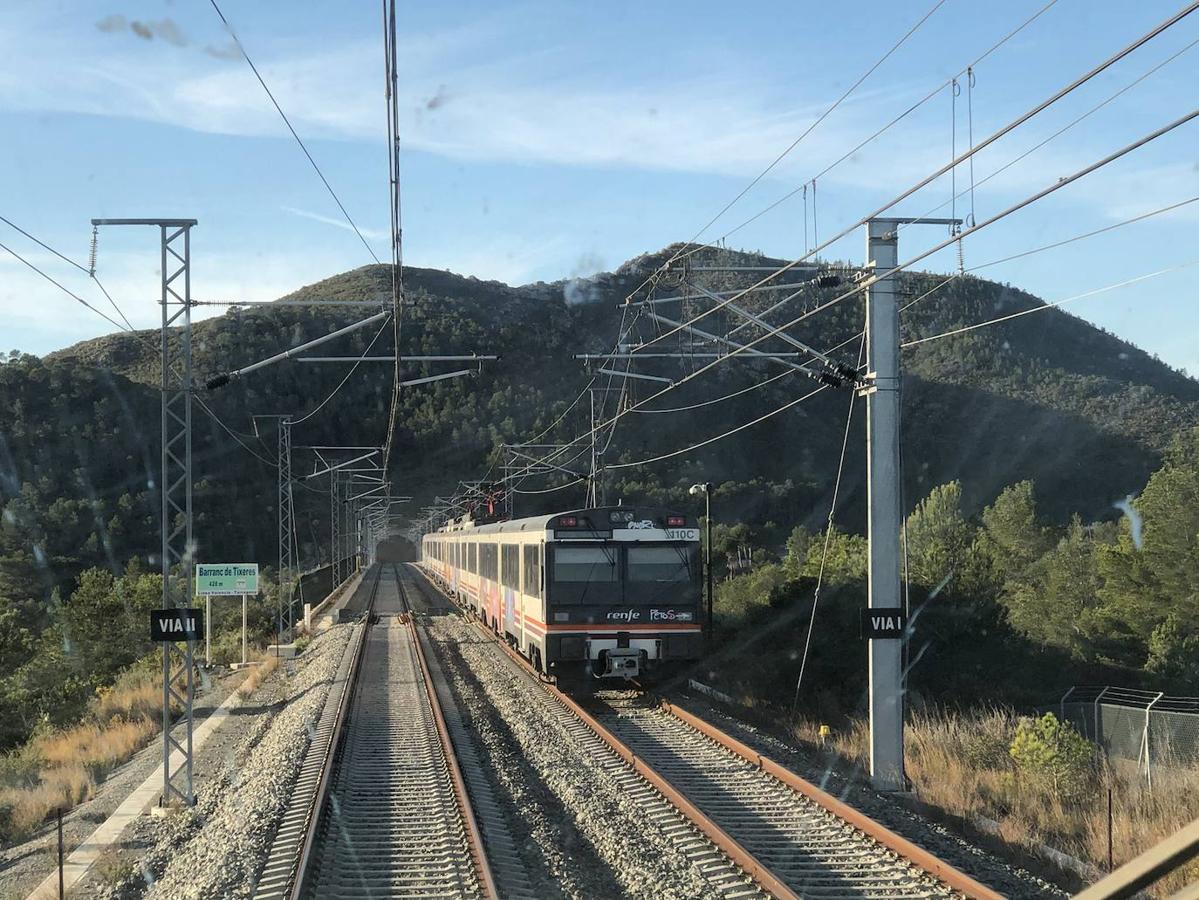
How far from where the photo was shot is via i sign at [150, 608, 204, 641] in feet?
36.8

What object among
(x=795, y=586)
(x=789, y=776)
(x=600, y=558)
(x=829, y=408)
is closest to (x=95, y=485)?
(x=829, y=408)

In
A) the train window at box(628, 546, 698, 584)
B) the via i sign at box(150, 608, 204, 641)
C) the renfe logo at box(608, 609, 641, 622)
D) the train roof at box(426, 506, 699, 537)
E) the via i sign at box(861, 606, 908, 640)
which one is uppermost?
the train roof at box(426, 506, 699, 537)

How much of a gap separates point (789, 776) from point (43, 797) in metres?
8.82

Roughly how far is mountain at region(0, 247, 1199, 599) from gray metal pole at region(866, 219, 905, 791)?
53.4 meters

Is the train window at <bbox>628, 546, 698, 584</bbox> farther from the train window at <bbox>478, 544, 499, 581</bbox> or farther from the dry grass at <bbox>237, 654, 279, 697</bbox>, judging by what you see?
the dry grass at <bbox>237, 654, 279, 697</bbox>

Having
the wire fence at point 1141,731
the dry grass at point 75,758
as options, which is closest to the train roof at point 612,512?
the wire fence at point 1141,731

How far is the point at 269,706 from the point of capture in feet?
61.8

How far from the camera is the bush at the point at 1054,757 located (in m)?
11.4

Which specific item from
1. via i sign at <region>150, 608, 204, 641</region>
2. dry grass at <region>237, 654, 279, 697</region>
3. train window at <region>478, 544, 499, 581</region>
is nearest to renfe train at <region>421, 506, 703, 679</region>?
via i sign at <region>150, 608, 204, 641</region>

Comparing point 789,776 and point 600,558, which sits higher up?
point 600,558

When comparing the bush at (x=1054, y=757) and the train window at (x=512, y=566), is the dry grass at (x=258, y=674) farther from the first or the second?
the bush at (x=1054, y=757)

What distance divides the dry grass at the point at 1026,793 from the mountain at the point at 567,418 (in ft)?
169

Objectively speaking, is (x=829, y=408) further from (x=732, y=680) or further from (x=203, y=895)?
(x=203, y=895)

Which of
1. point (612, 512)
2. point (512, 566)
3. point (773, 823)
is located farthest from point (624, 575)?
point (773, 823)
